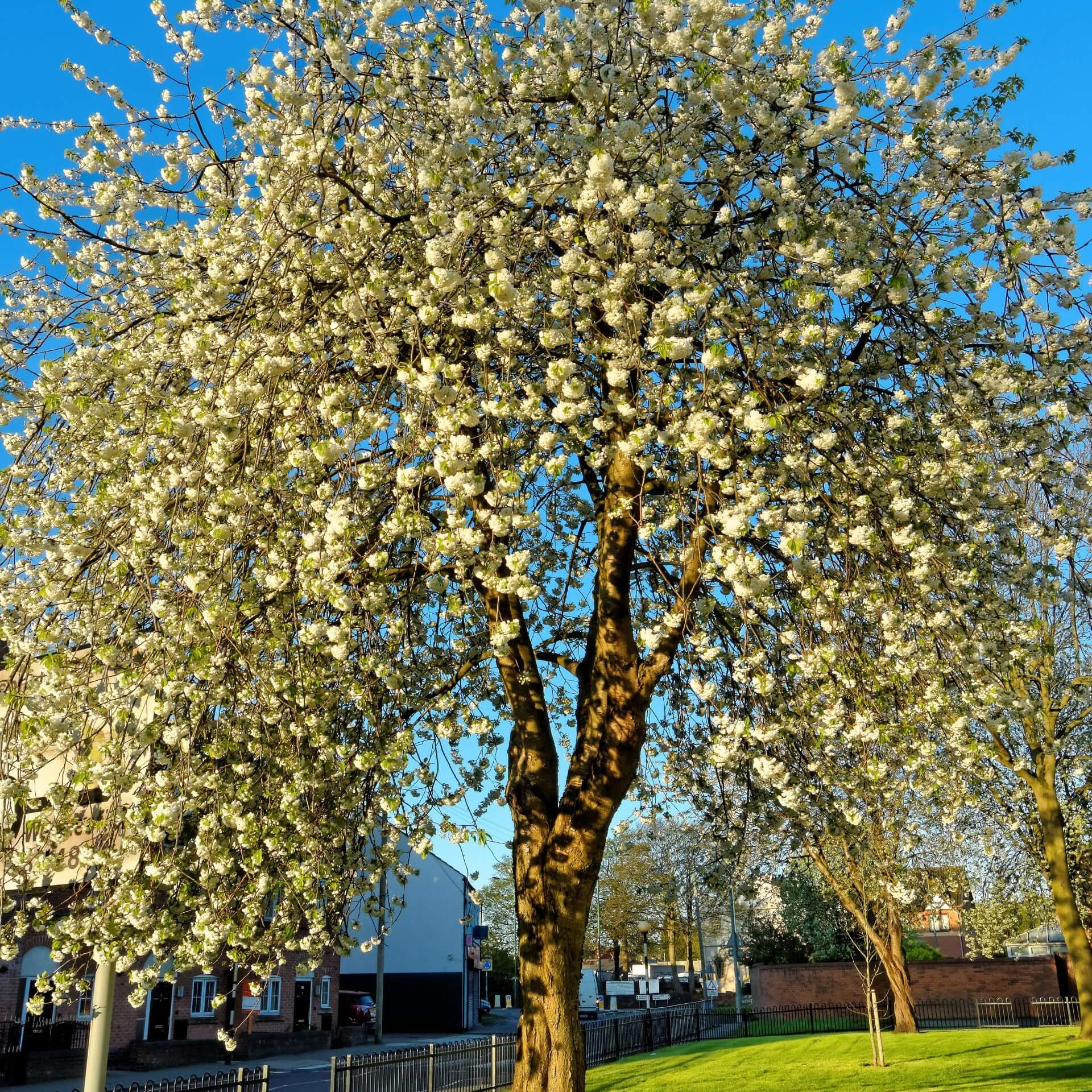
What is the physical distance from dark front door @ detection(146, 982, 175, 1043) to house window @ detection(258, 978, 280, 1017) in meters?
3.87

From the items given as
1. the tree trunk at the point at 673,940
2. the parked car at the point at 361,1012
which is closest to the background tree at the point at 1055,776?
the parked car at the point at 361,1012

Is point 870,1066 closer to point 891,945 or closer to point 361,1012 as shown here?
point 891,945

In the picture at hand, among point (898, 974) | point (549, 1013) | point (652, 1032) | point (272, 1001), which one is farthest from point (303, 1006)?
point (549, 1013)

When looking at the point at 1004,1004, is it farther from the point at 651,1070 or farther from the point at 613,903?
the point at 613,903

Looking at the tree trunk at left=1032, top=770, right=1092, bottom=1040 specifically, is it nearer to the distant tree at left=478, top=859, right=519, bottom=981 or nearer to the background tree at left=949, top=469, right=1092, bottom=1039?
the background tree at left=949, top=469, right=1092, bottom=1039

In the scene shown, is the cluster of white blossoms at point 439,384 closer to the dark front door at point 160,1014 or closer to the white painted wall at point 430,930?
the dark front door at point 160,1014

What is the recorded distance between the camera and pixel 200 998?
78.1 feet

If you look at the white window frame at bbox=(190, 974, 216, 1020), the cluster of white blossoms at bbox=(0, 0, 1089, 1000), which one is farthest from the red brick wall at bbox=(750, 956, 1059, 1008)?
the cluster of white blossoms at bbox=(0, 0, 1089, 1000)

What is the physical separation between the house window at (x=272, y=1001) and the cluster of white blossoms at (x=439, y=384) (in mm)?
23480

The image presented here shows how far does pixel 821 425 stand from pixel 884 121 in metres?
1.74

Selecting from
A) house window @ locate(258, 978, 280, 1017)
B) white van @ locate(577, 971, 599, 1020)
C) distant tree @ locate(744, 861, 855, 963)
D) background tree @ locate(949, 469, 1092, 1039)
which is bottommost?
white van @ locate(577, 971, 599, 1020)

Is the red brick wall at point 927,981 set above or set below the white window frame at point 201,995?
below

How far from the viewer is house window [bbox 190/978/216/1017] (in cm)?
2353

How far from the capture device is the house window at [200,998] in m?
23.5
